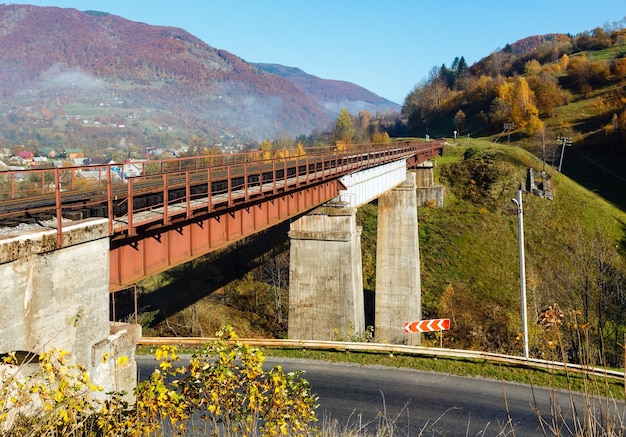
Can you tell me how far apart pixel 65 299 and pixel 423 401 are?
10634 mm

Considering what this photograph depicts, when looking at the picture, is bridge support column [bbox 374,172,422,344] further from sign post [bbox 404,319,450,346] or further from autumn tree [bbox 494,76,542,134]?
autumn tree [bbox 494,76,542,134]

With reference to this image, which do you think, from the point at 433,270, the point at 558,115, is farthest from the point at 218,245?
the point at 558,115

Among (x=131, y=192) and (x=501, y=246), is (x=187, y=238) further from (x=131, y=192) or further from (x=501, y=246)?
(x=501, y=246)

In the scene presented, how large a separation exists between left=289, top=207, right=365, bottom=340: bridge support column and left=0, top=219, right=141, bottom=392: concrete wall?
14.1 metres

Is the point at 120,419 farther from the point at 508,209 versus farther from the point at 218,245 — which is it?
the point at 508,209

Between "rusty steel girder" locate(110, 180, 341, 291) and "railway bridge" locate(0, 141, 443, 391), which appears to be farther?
"rusty steel girder" locate(110, 180, 341, 291)

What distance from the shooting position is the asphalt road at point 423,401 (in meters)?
13.3

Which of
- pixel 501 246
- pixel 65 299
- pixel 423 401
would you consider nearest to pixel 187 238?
pixel 65 299

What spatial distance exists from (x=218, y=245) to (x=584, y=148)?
84111mm

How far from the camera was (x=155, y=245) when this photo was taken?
12.8m

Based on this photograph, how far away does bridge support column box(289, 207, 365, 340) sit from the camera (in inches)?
938

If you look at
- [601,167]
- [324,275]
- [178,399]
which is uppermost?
[601,167]

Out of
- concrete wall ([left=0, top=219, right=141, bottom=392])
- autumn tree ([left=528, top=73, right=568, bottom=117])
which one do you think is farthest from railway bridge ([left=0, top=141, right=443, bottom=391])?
autumn tree ([left=528, top=73, right=568, bottom=117])

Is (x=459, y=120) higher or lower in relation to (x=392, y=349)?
higher
